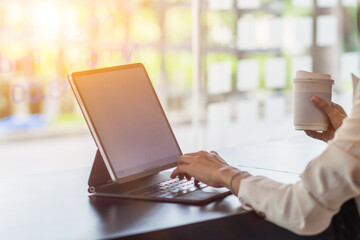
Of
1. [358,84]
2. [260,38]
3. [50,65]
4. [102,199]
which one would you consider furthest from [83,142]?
[358,84]

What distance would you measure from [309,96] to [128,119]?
0.50 metres

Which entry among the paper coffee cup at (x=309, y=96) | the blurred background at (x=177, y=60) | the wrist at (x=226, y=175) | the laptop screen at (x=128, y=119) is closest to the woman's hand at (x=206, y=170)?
the wrist at (x=226, y=175)

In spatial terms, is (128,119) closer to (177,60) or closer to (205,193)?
(205,193)

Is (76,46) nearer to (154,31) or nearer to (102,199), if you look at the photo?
(154,31)

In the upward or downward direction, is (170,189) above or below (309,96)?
below

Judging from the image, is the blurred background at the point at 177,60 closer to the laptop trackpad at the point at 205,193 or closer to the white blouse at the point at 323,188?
the laptop trackpad at the point at 205,193

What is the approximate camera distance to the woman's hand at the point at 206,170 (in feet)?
4.72

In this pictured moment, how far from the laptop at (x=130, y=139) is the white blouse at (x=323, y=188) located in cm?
22

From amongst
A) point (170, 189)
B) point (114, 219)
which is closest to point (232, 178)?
point (170, 189)

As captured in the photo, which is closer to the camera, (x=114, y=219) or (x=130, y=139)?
(x=114, y=219)

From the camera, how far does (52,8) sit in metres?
5.00

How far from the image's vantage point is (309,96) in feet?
5.31

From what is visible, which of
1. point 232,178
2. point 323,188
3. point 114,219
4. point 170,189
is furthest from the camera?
point 170,189

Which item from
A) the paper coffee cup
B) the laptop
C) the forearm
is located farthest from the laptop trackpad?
the paper coffee cup
